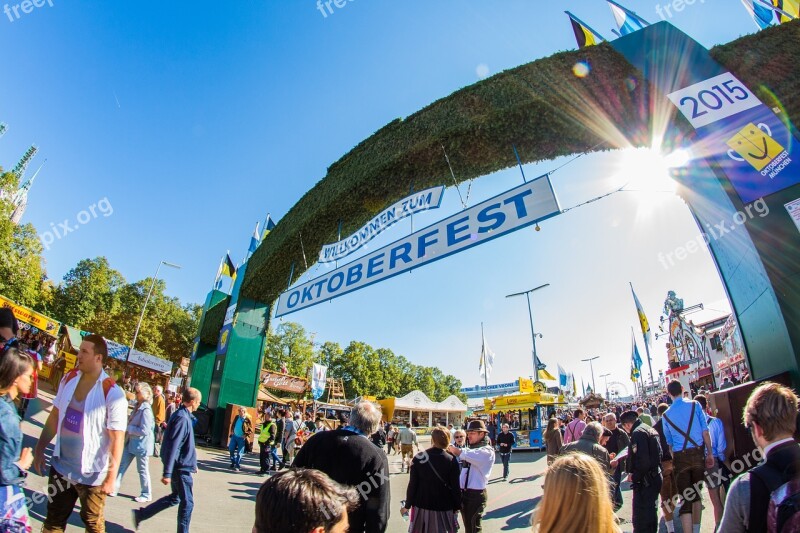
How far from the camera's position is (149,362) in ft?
79.9

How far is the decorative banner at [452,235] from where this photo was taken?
6.17 m

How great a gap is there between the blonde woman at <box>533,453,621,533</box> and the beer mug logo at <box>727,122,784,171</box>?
219 inches

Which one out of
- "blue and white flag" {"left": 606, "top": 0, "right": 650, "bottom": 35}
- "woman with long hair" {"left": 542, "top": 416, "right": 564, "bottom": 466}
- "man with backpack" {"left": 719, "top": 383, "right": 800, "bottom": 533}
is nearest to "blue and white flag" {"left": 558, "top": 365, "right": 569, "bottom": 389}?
"woman with long hair" {"left": 542, "top": 416, "right": 564, "bottom": 466}

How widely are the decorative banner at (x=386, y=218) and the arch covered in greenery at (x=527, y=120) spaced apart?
146 cm

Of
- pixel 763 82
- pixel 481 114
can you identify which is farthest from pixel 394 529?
pixel 763 82

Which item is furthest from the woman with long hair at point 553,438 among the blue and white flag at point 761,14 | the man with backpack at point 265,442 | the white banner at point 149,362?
the white banner at point 149,362

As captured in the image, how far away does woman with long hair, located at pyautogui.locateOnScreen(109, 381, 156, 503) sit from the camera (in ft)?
19.3

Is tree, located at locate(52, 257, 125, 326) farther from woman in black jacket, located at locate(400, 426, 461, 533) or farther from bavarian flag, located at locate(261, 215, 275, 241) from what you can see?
woman in black jacket, located at locate(400, 426, 461, 533)

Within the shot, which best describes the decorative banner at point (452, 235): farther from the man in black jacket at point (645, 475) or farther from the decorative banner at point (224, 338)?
the decorative banner at point (224, 338)

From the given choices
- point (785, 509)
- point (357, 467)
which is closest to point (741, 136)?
point (785, 509)

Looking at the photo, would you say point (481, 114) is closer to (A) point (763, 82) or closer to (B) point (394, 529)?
(A) point (763, 82)

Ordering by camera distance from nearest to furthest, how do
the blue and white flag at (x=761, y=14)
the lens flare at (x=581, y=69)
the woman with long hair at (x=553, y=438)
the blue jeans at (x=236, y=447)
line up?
the blue and white flag at (x=761, y=14) < the lens flare at (x=581, y=69) < the woman with long hair at (x=553, y=438) < the blue jeans at (x=236, y=447)

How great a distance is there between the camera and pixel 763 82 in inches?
228

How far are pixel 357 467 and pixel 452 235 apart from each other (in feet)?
15.1
